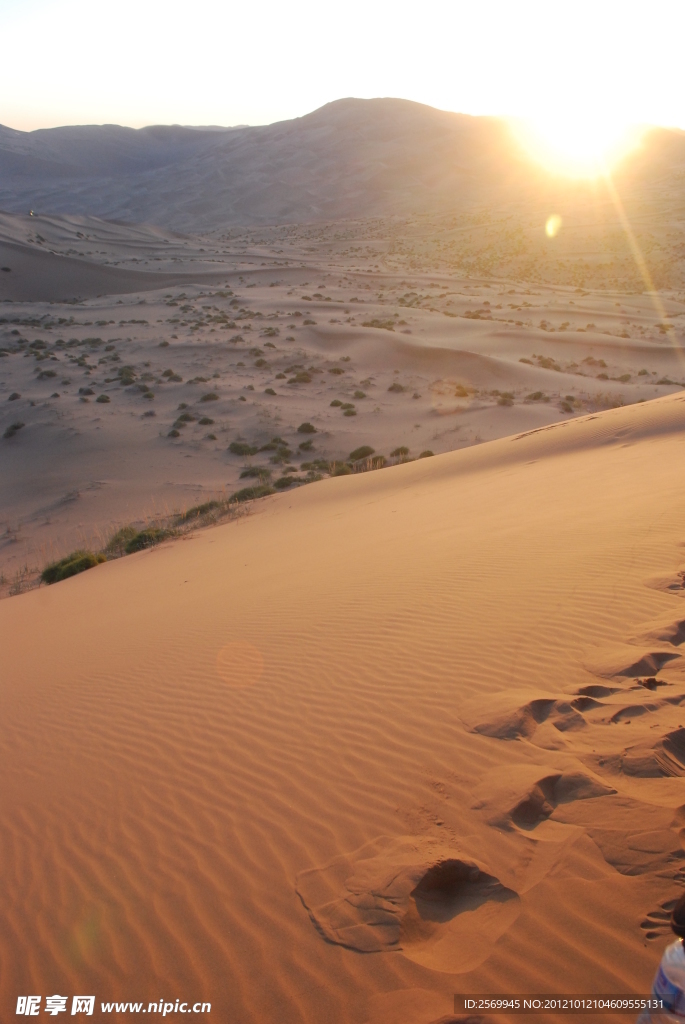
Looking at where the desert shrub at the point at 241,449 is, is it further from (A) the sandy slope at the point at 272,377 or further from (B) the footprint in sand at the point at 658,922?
(B) the footprint in sand at the point at 658,922

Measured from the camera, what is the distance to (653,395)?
2308cm

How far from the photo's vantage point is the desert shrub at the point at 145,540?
13749 mm

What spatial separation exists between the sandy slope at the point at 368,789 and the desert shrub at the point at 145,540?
608 centimetres

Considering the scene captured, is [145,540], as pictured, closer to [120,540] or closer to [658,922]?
[120,540]

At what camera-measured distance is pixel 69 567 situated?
42.0 ft

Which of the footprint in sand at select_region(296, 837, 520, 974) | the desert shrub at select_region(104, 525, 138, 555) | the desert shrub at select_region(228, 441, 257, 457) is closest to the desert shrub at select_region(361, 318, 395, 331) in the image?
the desert shrub at select_region(228, 441, 257, 457)

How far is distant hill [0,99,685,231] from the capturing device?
88.1 meters

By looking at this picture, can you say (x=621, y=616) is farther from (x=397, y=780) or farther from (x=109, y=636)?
(x=109, y=636)

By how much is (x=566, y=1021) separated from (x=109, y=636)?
20.9 ft

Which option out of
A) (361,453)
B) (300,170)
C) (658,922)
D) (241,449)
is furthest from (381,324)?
(300,170)

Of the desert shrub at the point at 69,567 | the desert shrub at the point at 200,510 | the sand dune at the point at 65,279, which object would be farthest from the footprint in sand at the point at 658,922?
the sand dune at the point at 65,279

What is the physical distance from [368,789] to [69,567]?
34.3ft

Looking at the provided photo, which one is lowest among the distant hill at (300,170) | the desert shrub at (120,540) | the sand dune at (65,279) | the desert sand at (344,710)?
the desert shrub at (120,540)

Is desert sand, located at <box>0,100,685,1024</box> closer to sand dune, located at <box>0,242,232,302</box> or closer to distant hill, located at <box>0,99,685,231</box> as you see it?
sand dune, located at <box>0,242,232,302</box>
